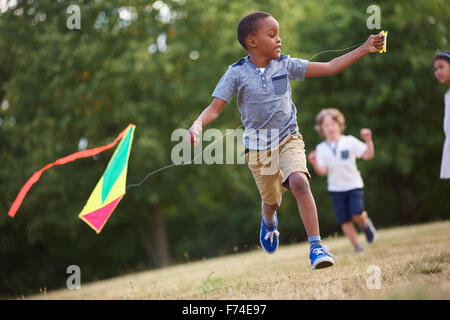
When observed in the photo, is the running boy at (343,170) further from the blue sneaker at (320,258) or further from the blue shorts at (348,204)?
the blue sneaker at (320,258)

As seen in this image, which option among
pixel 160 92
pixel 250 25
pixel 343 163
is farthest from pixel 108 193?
pixel 160 92

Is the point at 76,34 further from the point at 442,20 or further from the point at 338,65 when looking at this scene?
the point at 338,65

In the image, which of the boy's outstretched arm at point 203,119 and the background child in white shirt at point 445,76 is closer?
the boy's outstretched arm at point 203,119

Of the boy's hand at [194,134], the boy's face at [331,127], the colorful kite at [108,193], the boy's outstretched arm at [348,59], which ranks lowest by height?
the colorful kite at [108,193]

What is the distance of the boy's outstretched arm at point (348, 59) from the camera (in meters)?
3.61

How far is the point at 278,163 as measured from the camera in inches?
152

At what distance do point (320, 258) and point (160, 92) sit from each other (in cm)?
1139

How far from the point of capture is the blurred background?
44.0ft

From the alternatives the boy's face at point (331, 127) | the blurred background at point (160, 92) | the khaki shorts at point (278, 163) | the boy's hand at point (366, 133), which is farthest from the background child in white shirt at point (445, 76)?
the blurred background at point (160, 92)

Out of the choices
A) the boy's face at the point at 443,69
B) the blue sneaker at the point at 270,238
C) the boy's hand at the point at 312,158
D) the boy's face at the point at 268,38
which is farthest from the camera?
the boy's hand at the point at 312,158

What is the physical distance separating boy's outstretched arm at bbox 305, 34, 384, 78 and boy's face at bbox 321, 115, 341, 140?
119 inches

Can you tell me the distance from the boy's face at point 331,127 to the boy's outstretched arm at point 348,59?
3.02 m
